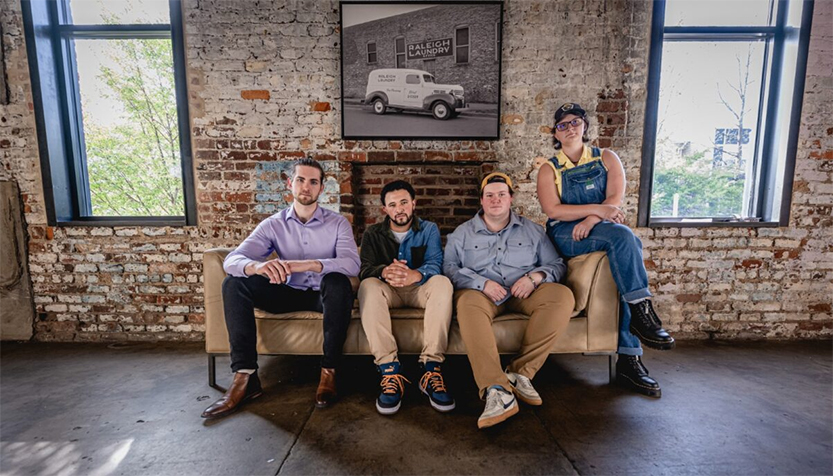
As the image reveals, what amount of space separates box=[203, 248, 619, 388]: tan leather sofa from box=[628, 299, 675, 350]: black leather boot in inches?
4.0

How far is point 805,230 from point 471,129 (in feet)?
8.60

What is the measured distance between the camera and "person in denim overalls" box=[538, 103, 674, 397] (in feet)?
6.57

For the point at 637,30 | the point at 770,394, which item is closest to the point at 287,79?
the point at 637,30

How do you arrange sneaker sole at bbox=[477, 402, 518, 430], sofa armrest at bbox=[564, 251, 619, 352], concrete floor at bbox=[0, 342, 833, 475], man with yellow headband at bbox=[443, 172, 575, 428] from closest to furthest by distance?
concrete floor at bbox=[0, 342, 833, 475] < sneaker sole at bbox=[477, 402, 518, 430] < man with yellow headband at bbox=[443, 172, 575, 428] < sofa armrest at bbox=[564, 251, 619, 352]

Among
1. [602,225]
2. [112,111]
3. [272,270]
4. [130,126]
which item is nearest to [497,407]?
[602,225]

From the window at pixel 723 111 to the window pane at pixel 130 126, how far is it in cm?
364

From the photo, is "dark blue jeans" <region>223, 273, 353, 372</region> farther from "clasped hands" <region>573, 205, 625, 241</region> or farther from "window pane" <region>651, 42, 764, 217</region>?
"window pane" <region>651, 42, 764, 217</region>

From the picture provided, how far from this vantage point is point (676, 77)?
→ 2.92 m

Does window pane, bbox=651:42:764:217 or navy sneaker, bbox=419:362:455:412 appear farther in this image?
window pane, bbox=651:42:764:217

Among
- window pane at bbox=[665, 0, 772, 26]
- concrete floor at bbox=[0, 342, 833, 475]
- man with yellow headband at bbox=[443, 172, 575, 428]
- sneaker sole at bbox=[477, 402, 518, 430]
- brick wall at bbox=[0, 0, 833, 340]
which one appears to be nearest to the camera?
concrete floor at bbox=[0, 342, 833, 475]

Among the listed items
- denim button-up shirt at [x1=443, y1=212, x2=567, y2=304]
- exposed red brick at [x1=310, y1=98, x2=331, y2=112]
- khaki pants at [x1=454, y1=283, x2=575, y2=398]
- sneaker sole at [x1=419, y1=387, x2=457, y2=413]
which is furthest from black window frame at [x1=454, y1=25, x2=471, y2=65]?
sneaker sole at [x1=419, y1=387, x2=457, y2=413]

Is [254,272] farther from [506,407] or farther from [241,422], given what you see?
[506,407]

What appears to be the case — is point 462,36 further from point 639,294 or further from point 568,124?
point 639,294

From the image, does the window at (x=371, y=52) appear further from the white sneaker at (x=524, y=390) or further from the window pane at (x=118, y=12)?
the white sneaker at (x=524, y=390)
